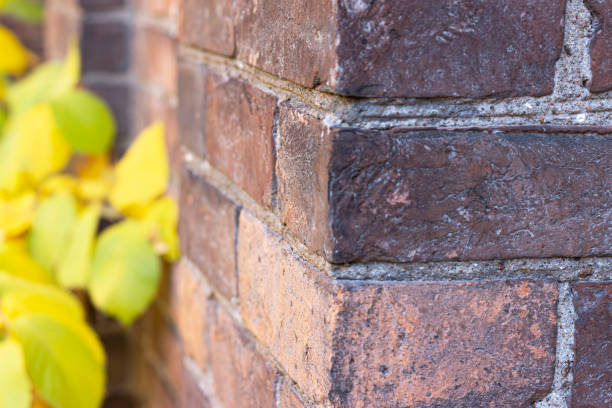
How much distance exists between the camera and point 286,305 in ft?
1.90

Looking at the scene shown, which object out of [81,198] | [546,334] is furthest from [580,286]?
[81,198]

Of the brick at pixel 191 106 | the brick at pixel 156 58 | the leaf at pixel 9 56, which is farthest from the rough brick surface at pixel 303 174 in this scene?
the leaf at pixel 9 56

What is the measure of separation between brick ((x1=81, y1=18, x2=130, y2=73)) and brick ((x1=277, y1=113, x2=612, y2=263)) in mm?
1245

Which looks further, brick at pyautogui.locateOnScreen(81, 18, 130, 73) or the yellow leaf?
brick at pyautogui.locateOnScreen(81, 18, 130, 73)

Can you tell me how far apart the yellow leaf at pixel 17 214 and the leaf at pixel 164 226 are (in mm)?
279

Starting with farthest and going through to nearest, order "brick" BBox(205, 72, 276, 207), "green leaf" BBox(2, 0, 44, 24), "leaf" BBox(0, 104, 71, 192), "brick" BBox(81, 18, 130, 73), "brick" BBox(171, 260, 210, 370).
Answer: "green leaf" BBox(2, 0, 44, 24)
"brick" BBox(81, 18, 130, 73)
"leaf" BBox(0, 104, 71, 192)
"brick" BBox(171, 260, 210, 370)
"brick" BBox(205, 72, 276, 207)

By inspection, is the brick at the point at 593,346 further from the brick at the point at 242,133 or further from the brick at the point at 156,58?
the brick at the point at 156,58

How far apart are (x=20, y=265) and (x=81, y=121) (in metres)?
0.35

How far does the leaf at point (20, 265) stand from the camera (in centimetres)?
116

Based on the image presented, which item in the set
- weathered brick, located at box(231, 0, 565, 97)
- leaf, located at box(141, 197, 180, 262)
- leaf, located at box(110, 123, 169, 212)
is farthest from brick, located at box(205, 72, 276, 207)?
leaf, located at box(110, 123, 169, 212)

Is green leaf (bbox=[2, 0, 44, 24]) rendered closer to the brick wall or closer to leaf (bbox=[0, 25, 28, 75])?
leaf (bbox=[0, 25, 28, 75])

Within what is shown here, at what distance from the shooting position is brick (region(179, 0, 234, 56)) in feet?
2.30

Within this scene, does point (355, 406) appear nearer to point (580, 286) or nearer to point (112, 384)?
point (580, 286)

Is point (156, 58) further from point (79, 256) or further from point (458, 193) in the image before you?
point (458, 193)
